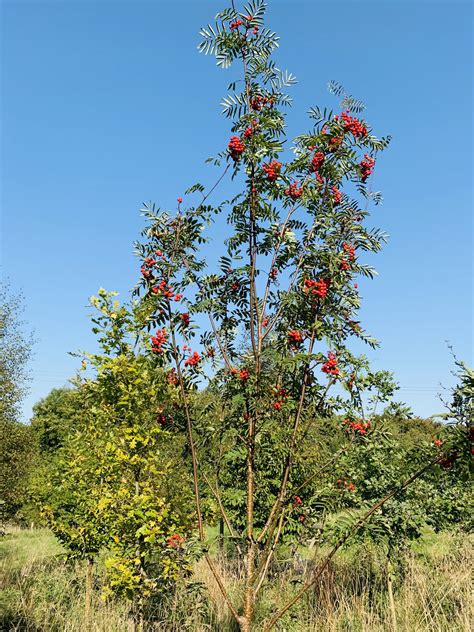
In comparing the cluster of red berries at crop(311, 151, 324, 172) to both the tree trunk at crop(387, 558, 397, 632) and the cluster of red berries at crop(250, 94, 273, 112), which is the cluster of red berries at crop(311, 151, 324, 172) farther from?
the tree trunk at crop(387, 558, 397, 632)

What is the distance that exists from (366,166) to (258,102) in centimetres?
105

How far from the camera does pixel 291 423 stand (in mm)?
4027

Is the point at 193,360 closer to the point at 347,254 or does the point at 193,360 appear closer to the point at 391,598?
the point at 347,254

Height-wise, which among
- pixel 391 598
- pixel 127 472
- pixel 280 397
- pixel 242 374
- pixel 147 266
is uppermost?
pixel 147 266

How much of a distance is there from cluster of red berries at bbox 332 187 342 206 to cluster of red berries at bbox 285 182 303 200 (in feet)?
0.93

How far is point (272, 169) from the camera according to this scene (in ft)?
11.9

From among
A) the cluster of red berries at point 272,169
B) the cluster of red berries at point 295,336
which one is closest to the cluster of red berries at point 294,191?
the cluster of red berries at point 272,169

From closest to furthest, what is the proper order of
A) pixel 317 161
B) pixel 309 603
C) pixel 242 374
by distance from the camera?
1. pixel 242 374
2. pixel 317 161
3. pixel 309 603

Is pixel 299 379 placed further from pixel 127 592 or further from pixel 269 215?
pixel 127 592

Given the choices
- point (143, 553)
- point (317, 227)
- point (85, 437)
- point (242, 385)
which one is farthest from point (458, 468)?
point (85, 437)

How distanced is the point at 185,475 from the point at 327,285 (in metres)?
3.72

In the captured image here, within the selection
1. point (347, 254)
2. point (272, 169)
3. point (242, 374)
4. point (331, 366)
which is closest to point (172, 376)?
point (242, 374)

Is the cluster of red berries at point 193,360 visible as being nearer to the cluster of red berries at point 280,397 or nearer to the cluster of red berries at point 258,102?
the cluster of red berries at point 280,397

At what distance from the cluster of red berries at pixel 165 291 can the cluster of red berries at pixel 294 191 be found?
48.0 inches
